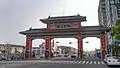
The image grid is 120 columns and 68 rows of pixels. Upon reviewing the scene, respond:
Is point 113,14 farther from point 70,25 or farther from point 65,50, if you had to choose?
point 65,50

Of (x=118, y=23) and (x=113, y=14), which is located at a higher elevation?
(x=113, y=14)

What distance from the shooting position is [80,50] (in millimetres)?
53688

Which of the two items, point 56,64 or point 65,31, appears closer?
point 56,64

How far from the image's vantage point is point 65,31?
5450 cm

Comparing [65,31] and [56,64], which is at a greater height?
[65,31]

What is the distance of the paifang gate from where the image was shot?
53125 mm

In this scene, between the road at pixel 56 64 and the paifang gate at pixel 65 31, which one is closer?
the road at pixel 56 64

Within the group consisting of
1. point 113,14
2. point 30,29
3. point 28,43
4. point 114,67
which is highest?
point 113,14

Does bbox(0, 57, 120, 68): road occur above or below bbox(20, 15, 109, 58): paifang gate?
below

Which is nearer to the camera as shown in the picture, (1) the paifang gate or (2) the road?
(2) the road

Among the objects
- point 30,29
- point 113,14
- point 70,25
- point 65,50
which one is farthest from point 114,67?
point 65,50

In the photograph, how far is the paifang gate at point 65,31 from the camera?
53125mm

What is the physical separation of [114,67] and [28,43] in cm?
3586

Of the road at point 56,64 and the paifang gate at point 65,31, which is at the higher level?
the paifang gate at point 65,31
